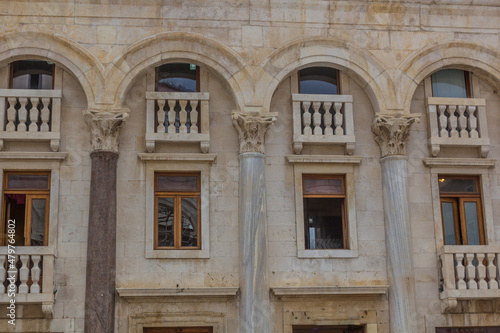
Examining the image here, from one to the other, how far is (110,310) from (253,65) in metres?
7.24

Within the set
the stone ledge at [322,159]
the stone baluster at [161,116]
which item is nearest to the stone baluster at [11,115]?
the stone baluster at [161,116]

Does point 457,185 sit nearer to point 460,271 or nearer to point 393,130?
point 393,130

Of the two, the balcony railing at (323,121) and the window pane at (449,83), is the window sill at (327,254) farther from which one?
the window pane at (449,83)

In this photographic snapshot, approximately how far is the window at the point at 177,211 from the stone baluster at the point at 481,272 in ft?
23.4

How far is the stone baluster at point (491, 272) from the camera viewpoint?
18.8 metres

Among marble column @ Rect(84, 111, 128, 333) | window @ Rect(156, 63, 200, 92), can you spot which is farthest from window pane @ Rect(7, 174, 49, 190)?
window @ Rect(156, 63, 200, 92)

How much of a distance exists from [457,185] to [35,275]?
1119 cm

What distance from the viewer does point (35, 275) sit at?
17781mm

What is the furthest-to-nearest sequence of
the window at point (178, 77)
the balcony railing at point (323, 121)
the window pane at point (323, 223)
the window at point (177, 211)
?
the window at point (178, 77), the balcony railing at point (323, 121), the window pane at point (323, 223), the window at point (177, 211)

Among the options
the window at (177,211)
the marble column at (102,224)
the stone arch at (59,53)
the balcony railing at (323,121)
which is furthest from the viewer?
the balcony railing at (323,121)

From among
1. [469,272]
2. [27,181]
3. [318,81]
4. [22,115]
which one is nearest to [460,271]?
[469,272]

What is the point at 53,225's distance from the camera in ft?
61.1

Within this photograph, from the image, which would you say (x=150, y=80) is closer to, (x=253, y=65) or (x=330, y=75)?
(x=253, y=65)

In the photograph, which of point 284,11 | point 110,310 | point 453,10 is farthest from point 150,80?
point 453,10
